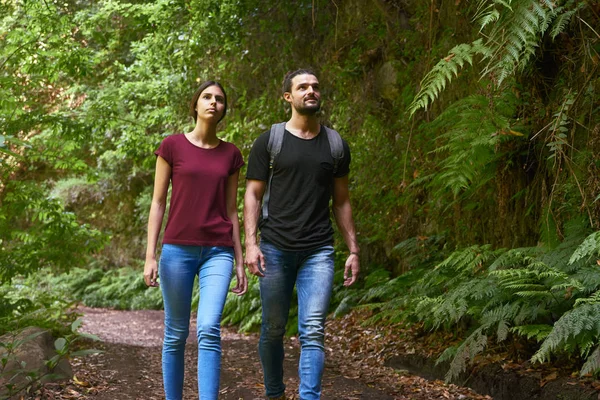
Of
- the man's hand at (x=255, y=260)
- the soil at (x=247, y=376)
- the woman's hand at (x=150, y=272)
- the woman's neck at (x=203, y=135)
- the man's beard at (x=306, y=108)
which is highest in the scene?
the man's beard at (x=306, y=108)

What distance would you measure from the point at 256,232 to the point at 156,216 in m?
0.66

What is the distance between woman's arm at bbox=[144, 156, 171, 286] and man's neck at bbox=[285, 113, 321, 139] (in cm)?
86

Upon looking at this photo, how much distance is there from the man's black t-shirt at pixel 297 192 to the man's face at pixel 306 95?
188 mm

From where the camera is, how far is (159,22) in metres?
11.9

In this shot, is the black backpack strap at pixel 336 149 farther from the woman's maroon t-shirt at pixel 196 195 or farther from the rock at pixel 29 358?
the rock at pixel 29 358

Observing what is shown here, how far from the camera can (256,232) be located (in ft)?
14.9

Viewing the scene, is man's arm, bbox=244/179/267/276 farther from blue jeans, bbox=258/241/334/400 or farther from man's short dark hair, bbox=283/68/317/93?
man's short dark hair, bbox=283/68/317/93

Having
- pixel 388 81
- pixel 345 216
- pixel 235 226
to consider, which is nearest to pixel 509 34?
pixel 345 216

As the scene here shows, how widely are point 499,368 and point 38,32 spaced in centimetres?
644

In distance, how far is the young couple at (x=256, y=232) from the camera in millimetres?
4371

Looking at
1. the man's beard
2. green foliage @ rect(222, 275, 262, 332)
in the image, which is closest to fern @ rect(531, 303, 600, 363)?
the man's beard

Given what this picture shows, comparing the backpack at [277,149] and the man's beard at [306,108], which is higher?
the man's beard at [306,108]

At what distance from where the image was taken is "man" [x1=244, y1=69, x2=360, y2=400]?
14.5ft

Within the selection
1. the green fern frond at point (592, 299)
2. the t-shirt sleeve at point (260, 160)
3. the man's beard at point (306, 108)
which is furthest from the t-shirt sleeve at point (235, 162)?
the green fern frond at point (592, 299)
